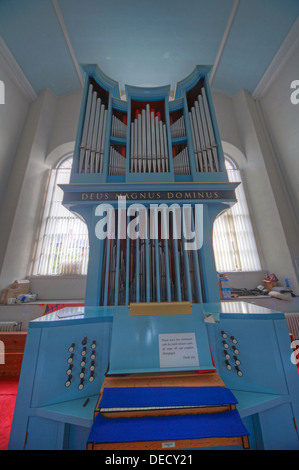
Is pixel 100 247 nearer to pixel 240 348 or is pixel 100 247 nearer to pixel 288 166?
pixel 240 348

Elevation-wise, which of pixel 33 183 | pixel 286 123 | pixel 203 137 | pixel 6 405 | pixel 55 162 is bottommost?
pixel 6 405

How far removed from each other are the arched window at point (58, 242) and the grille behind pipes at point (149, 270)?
109 inches

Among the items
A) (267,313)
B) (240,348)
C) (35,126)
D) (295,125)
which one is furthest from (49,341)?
(295,125)

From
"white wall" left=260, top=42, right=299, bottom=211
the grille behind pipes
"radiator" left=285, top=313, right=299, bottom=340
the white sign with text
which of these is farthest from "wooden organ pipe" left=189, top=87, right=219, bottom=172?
"radiator" left=285, top=313, right=299, bottom=340

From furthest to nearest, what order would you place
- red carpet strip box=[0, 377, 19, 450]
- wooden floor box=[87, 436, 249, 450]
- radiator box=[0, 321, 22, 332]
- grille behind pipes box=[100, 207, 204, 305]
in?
radiator box=[0, 321, 22, 332] → grille behind pipes box=[100, 207, 204, 305] → red carpet strip box=[0, 377, 19, 450] → wooden floor box=[87, 436, 249, 450]

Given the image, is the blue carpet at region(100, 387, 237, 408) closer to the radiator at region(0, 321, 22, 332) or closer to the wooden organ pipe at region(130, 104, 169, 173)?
the wooden organ pipe at region(130, 104, 169, 173)

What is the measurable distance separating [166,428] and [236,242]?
4.96 metres

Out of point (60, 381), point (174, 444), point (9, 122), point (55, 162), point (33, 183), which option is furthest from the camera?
point (55, 162)

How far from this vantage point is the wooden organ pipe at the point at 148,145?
2.43 m

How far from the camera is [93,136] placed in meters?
2.62

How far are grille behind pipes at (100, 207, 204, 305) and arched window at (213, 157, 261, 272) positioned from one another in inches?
123

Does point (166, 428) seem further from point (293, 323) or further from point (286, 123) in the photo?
point (286, 123)

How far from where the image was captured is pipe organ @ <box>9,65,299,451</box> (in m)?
0.86

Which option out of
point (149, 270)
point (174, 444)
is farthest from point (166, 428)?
point (149, 270)
